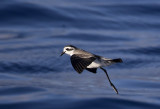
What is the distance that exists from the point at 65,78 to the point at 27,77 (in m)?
0.93

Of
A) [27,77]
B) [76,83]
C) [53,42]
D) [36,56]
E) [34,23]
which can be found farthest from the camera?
[34,23]

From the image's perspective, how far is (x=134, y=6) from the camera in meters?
19.1

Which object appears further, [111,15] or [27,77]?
[111,15]

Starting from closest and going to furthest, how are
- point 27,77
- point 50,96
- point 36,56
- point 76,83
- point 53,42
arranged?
point 50,96
point 76,83
point 27,77
point 36,56
point 53,42

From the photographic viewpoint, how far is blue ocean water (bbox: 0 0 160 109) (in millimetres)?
10445

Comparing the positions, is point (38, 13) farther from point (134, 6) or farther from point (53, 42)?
point (134, 6)

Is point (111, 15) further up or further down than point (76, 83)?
further up

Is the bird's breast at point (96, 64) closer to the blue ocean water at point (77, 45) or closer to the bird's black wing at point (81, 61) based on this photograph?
the bird's black wing at point (81, 61)

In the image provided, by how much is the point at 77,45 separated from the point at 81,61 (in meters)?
7.81

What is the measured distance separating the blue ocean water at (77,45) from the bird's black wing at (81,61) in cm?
131

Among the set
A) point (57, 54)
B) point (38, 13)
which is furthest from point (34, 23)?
point (57, 54)

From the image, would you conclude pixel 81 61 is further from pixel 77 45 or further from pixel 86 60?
pixel 77 45

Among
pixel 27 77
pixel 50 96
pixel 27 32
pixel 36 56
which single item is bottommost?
pixel 50 96

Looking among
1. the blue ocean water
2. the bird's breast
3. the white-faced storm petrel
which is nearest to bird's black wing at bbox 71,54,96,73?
the white-faced storm petrel
